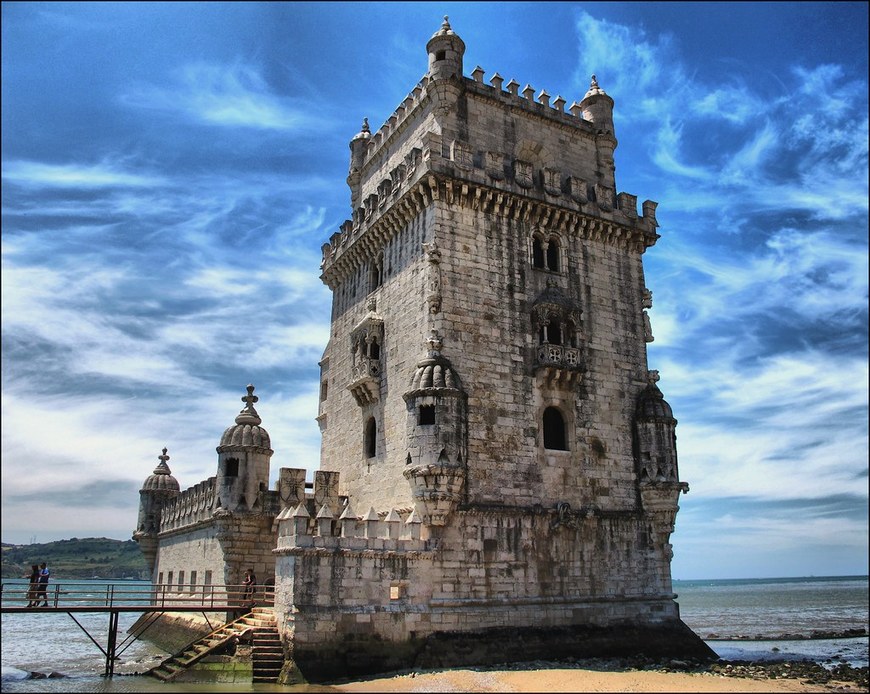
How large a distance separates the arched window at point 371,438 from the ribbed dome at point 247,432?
4.60 meters

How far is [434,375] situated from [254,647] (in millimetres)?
9220

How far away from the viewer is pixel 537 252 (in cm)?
2788

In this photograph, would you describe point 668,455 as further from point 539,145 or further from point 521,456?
point 539,145

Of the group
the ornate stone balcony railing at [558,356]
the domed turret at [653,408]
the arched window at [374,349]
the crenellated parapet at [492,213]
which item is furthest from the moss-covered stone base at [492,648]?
the crenellated parapet at [492,213]

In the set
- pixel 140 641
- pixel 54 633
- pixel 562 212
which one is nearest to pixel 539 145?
pixel 562 212

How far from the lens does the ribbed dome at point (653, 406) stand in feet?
89.8

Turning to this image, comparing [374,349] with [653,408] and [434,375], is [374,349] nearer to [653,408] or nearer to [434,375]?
[434,375]

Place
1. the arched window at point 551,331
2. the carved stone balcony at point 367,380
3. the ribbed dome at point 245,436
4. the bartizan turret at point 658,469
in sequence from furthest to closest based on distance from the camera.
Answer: the ribbed dome at point 245,436, the carved stone balcony at point 367,380, the bartizan turret at point 658,469, the arched window at point 551,331

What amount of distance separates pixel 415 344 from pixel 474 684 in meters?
10.7

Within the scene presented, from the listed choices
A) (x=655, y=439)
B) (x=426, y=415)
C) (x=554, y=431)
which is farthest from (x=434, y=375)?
(x=655, y=439)

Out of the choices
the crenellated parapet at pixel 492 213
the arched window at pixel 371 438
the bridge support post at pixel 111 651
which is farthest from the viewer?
the arched window at pixel 371 438

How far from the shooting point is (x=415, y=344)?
998 inches

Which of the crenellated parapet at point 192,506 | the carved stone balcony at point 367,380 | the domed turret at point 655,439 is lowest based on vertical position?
the crenellated parapet at point 192,506

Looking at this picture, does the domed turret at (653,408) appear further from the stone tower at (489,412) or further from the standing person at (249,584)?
the standing person at (249,584)
